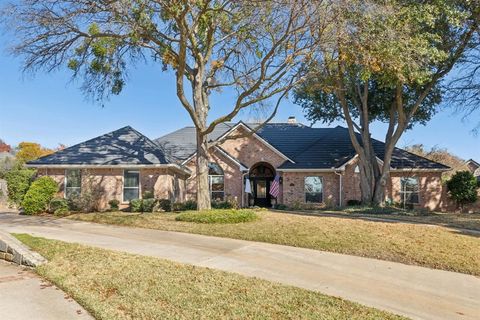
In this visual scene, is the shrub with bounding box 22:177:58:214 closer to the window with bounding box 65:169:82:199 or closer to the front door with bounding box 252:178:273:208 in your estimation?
the window with bounding box 65:169:82:199

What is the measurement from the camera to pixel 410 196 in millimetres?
26203

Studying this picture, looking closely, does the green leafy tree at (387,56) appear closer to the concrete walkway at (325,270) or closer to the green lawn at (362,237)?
Answer: the green lawn at (362,237)

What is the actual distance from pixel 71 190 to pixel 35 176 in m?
2.42

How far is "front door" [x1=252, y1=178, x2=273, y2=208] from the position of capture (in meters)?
27.8

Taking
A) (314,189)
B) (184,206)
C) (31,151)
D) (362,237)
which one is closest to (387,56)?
(362,237)

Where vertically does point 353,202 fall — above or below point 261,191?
below

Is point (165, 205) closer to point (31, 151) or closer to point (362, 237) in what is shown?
point (362, 237)

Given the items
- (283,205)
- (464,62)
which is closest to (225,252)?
(283,205)

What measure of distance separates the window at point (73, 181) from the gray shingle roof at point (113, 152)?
2.02ft

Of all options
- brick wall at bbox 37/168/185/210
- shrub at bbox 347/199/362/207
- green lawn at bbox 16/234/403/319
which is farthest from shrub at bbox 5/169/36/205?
shrub at bbox 347/199/362/207

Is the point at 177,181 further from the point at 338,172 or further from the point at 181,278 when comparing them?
the point at 181,278

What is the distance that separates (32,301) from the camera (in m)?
→ 6.03

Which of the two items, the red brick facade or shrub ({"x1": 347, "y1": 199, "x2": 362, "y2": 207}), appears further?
the red brick facade

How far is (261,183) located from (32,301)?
22.3 m
